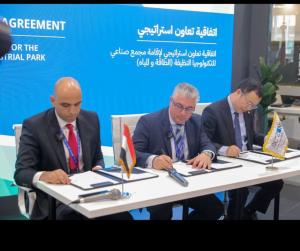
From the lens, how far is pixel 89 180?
2594 mm

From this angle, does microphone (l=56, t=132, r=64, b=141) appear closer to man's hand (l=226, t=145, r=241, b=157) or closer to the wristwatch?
the wristwatch

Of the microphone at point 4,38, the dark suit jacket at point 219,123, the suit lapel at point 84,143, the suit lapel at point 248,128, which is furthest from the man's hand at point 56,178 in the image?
the suit lapel at point 248,128

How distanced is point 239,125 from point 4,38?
3.30m

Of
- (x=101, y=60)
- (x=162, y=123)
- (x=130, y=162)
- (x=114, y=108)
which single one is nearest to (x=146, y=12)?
(x=101, y=60)

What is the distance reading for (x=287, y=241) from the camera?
828mm

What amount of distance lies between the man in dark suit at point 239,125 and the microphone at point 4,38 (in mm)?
3012

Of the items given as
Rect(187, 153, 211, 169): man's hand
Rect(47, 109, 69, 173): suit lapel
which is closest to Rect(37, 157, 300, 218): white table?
Rect(187, 153, 211, 169): man's hand

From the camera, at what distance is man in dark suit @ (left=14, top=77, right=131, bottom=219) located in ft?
8.74

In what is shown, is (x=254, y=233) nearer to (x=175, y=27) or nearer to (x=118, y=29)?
(x=118, y=29)

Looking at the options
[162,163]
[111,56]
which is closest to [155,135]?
[162,163]

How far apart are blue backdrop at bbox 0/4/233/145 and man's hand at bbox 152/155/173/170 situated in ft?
4.99

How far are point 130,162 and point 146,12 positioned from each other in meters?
2.53

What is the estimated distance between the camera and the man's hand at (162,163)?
9.57 ft

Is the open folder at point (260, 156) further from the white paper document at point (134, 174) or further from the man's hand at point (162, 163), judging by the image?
the white paper document at point (134, 174)
